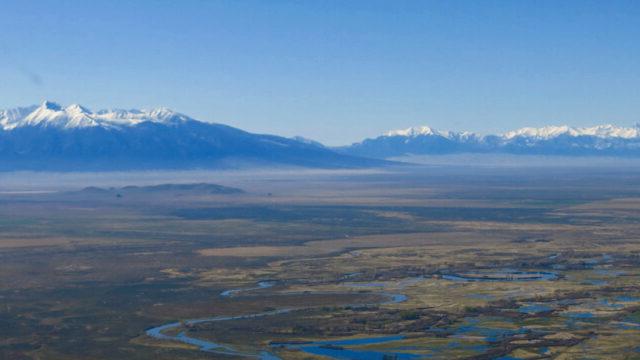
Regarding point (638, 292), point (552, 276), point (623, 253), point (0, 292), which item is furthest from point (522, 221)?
point (0, 292)

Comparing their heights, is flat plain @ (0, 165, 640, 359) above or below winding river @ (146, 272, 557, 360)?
above

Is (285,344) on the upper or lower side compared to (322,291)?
lower

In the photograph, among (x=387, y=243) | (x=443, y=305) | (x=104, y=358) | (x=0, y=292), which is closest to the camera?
(x=104, y=358)

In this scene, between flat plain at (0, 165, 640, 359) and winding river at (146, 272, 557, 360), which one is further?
flat plain at (0, 165, 640, 359)

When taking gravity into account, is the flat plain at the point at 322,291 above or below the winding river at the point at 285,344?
above

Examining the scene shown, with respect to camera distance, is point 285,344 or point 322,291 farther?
point 322,291

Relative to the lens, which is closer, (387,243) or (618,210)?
(387,243)

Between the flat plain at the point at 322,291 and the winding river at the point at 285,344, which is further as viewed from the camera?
the flat plain at the point at 322,291

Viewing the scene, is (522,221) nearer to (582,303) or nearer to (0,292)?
(582,303)
